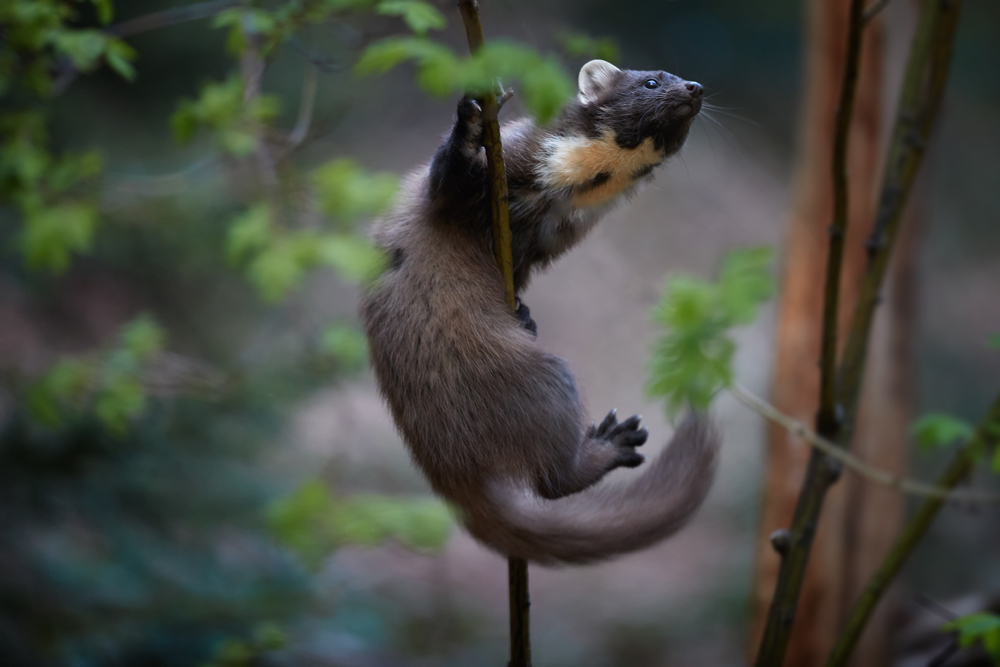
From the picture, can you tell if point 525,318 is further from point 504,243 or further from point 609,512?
point 609,512

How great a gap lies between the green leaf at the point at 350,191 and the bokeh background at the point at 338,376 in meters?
0.30

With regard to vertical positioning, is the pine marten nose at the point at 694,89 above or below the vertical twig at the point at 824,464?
above

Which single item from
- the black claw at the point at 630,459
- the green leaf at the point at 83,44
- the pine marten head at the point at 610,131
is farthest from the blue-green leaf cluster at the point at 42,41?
the black claw at the point at 630,459

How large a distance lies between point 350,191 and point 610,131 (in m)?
1.17

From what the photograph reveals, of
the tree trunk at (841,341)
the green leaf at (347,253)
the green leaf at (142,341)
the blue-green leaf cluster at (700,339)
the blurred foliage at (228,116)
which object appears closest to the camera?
the blue-green leaf cluster at (700,339)

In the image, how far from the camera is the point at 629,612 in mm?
6055

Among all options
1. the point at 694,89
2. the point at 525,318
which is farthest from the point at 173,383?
the point at 694,89

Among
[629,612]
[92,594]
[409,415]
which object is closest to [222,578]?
[92,594]

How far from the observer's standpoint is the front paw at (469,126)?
179cm

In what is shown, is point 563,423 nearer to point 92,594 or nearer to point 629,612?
point 92,594

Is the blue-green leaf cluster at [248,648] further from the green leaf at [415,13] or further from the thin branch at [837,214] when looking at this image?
the green leaf at [415,13]

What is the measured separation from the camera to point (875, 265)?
1.96 meters

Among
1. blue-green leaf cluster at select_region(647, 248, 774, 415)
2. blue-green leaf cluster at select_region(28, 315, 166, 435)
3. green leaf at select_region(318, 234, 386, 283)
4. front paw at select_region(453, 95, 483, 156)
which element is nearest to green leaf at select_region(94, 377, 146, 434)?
blue-green leaf cluster at select_region(28, 315, 166, 435)

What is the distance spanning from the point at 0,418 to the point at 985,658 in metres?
4.80
